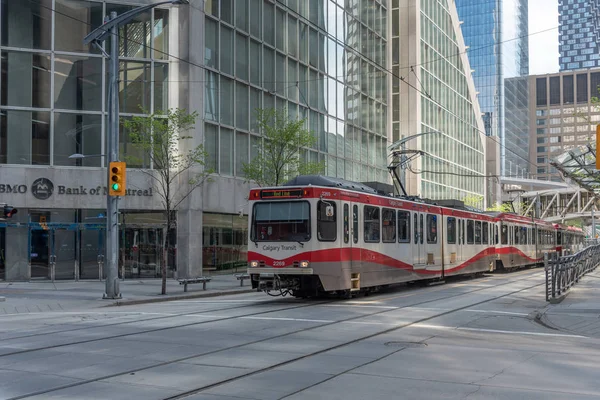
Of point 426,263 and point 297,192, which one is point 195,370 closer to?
point 297,192

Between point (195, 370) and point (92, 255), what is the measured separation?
23.4 metres

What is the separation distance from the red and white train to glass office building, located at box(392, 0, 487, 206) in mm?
32236

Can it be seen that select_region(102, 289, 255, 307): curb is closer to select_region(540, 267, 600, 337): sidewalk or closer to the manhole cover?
the manhole cover

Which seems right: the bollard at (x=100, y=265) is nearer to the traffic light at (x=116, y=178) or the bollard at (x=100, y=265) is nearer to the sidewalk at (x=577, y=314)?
the traffic light at (x=116, y=178)

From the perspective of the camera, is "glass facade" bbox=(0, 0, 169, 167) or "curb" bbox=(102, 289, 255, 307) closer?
"curb" bbox=(102, 289, 255, 307)

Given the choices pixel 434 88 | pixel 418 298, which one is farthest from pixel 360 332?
pixel 434 88

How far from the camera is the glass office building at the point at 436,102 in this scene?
216ft

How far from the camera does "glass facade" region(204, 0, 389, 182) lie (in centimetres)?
3628

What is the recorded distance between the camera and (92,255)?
103 ft

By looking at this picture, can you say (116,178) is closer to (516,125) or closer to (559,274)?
(559,274)

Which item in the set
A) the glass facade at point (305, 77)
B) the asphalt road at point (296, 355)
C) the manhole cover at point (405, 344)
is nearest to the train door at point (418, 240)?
the asphalt road at point (296, 355)

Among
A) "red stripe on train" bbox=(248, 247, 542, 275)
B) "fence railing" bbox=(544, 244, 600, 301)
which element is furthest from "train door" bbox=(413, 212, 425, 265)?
"fence railing" bbox=(544, 244, 600, 301)

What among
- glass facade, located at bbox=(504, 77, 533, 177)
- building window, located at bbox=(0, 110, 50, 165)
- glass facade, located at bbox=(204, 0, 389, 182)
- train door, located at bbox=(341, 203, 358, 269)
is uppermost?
glass facade, located at bbox=(504, 77, 533, 177)

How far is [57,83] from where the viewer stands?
31.1m
